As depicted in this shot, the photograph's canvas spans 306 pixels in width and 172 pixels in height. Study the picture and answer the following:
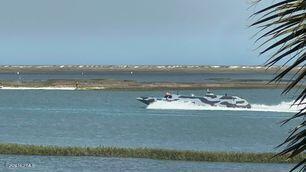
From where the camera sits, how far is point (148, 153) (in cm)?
3105

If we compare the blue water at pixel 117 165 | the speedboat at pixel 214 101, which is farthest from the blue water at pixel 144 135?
the speedboat at pixel 214 101

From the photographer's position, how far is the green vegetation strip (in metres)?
30.0

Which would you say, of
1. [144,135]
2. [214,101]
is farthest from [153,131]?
[214,101]

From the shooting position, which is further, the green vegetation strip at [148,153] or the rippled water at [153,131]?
the rippled water at [153,131]

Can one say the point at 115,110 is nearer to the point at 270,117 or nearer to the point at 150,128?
the point at 270,117

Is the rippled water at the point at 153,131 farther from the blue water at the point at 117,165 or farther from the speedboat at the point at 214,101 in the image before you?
the blue water at the point at 117,165

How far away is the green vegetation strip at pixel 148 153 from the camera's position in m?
30.0

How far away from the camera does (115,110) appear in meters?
78.6

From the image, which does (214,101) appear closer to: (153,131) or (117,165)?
(153,131)

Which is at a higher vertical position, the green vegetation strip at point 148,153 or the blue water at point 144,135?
the green vegetation strip at point 148,153

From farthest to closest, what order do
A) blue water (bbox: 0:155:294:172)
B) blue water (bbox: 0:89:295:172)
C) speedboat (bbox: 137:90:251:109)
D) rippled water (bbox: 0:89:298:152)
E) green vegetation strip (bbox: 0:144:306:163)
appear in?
speedboat (bbox: 137:90:251:109) → rippled water (bbox: 0:89:298:152) → green vegetation strip (bbox: 0:144:306:163) → blue water (bbox: 0:89:295:172) → blue water (bbox: 0:155:294:172)

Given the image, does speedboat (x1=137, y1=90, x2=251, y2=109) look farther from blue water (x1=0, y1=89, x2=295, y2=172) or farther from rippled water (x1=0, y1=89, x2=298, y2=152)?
blue water (x1=0, y1=89, x2=295, y2=172)

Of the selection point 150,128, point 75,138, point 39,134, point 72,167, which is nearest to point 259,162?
point 72,167

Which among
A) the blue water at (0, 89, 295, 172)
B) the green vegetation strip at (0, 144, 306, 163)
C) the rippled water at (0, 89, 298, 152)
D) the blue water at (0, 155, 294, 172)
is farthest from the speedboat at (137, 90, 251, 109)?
the blue water at (0, 155, 294, 172)
